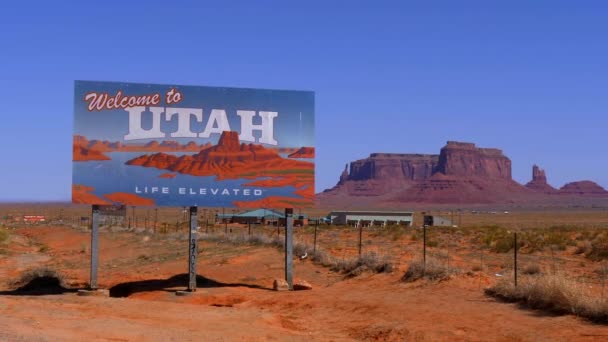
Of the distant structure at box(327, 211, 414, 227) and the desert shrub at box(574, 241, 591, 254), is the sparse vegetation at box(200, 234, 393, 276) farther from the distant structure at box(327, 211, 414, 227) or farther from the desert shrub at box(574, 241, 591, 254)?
the distant structure at box(327, 211, 414, 227)

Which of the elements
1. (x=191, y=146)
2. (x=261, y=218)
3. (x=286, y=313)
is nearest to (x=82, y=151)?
(x=191, y=146)

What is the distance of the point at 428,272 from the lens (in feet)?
68.0

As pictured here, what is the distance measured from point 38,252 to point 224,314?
115ft

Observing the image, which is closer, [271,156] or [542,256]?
[271,156]

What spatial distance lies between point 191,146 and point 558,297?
11.3 metres

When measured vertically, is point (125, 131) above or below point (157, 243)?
above

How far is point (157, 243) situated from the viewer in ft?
147

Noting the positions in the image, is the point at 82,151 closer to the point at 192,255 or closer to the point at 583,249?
the point at 192,255

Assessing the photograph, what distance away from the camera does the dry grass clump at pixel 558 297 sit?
46.4 ft

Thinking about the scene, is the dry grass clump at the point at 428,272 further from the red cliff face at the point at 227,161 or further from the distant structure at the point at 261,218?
the distant structure at the point at 261,218

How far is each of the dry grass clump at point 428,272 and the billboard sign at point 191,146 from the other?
376 cm

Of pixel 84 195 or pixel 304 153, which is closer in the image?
pixel 84 195

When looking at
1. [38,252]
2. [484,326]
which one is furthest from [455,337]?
[38,252]

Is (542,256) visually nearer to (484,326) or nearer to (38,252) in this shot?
(484,326)
